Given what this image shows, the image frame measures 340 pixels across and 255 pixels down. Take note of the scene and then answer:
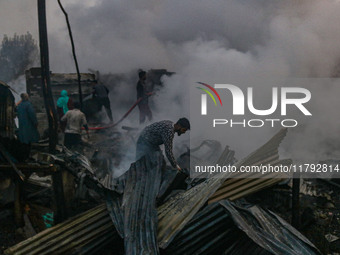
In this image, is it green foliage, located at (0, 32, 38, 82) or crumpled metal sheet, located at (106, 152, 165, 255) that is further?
green foliage, located at (0, 32, 38, 82)

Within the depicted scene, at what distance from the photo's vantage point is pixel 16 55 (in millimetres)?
25734

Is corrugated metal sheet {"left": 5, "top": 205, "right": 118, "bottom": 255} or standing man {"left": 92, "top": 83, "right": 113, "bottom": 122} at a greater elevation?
standing man {"left": 92, "top": 83, "right": 113, "bottom": 122}

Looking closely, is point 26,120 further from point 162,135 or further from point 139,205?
point 139,205

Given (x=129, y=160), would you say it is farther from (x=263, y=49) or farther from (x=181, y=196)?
(x=263, y=49)

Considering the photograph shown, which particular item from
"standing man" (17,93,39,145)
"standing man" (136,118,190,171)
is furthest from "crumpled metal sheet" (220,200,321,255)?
"standing man" (17,93,39,145)

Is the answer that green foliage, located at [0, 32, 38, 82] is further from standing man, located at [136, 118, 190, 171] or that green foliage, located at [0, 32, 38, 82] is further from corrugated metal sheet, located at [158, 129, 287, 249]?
corrugated metal sheet, located at [158, 129, 287, 249]

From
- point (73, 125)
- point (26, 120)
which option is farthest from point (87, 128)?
point (26, 120)

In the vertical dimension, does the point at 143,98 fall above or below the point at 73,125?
above

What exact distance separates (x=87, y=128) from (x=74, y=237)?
4.91 metres

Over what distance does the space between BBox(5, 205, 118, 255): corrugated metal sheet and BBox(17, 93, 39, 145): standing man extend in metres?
4.25

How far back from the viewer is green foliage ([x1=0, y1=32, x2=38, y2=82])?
24.3m

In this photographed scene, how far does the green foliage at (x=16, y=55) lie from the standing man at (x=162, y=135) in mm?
21417

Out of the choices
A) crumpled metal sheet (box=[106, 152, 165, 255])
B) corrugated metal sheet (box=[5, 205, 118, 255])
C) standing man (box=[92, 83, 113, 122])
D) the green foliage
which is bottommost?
corrugated metal sheet (box=[5, 205, 118, 255])

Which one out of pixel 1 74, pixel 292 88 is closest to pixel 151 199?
pixel 292 88
